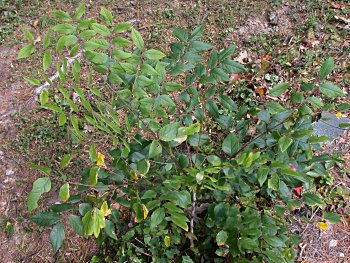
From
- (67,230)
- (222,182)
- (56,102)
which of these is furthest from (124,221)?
(56,102)

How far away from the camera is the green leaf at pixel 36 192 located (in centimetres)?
136

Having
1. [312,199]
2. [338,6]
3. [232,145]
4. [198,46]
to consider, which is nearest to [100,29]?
[198,46]

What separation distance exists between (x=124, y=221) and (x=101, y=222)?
147 centimetres

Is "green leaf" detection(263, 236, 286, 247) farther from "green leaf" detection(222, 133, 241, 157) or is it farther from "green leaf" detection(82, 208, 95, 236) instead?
"green leaf" detection(82, 208, 95, 236)

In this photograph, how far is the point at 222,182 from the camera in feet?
6.25

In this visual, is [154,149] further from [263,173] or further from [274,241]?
[274,241]

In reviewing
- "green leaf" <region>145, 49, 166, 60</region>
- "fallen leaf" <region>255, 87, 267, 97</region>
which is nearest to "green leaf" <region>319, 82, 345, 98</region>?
"green leaf" <region>145, 49, 166, 60</region>

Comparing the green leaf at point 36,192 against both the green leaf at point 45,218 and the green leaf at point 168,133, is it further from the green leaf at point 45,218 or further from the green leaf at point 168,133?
the green leaf at point 168,133

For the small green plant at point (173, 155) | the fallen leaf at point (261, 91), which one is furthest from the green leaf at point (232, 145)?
the fallen leaf at point (261, 91)

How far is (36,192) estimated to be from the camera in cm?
138

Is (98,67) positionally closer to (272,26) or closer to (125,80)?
(125,80)

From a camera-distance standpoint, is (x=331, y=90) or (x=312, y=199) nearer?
(x=331, y=90)

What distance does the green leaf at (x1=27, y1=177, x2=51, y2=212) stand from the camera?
1.36m

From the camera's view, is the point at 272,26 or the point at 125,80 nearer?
the point at 125,80
